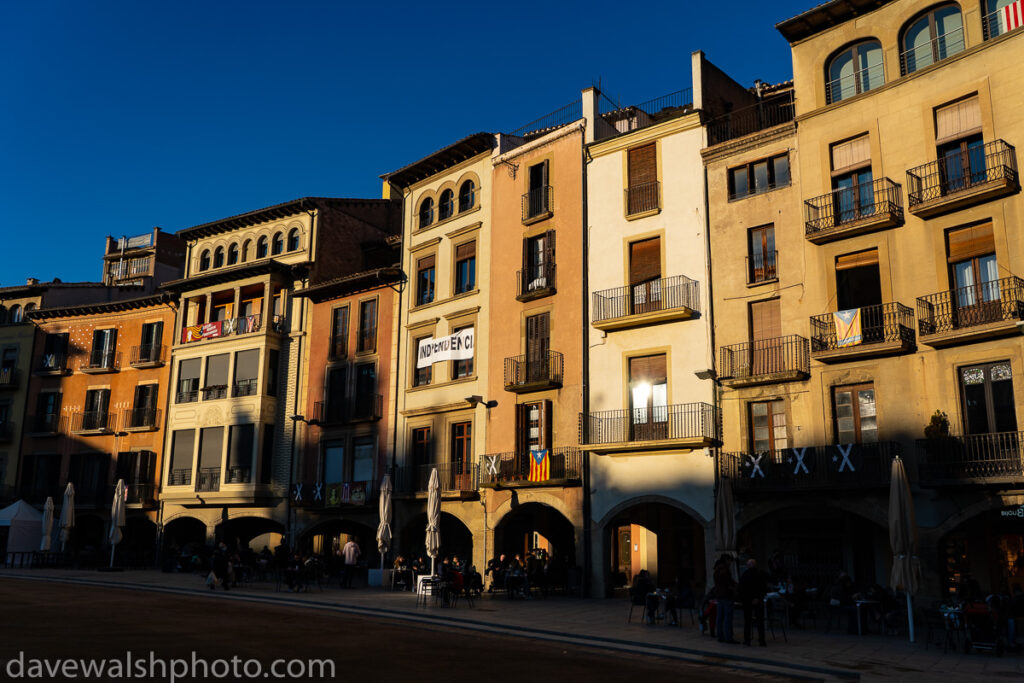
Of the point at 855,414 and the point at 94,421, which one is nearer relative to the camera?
the point at 855,414

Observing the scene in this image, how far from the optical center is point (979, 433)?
71.2 feet

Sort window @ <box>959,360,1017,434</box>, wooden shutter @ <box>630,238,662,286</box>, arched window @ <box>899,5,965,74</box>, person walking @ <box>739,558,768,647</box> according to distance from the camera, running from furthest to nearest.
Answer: wooden shutter @ <box>630,238,662,286</box>, arched window @ <box>899,5,965,74</box>, window @ <box>959,360,1017,434</box>, person walking @ <box>739,558,768,647</box>

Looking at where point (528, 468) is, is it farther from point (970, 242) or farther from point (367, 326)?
point (970, 242)

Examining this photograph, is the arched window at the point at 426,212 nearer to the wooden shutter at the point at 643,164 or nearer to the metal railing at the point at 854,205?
the wooden shutter at the point at 643,164

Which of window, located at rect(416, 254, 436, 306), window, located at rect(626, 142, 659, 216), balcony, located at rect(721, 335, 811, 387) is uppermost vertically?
window, located at rect(626, 142, 659, 216)

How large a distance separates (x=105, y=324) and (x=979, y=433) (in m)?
43.8

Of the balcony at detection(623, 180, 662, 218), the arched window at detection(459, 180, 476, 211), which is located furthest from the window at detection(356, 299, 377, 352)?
the balcony at detection(623, 180, 662, 218)

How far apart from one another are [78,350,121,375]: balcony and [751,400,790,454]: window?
35.5 m

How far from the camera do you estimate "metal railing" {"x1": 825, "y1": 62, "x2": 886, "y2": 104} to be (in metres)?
25.5

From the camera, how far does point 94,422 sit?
152ft

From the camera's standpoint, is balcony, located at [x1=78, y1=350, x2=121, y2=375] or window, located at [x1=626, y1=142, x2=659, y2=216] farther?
balcony, located at [x1=78, y1=350, x2=121, y2=375]

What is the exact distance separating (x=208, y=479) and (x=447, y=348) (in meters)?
15.1

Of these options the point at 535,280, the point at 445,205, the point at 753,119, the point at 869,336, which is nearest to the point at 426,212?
the point at 445,205

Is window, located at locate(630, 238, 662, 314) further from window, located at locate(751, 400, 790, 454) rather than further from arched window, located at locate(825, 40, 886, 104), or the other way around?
arched window, located at locate(825, 40, 886, 104)
